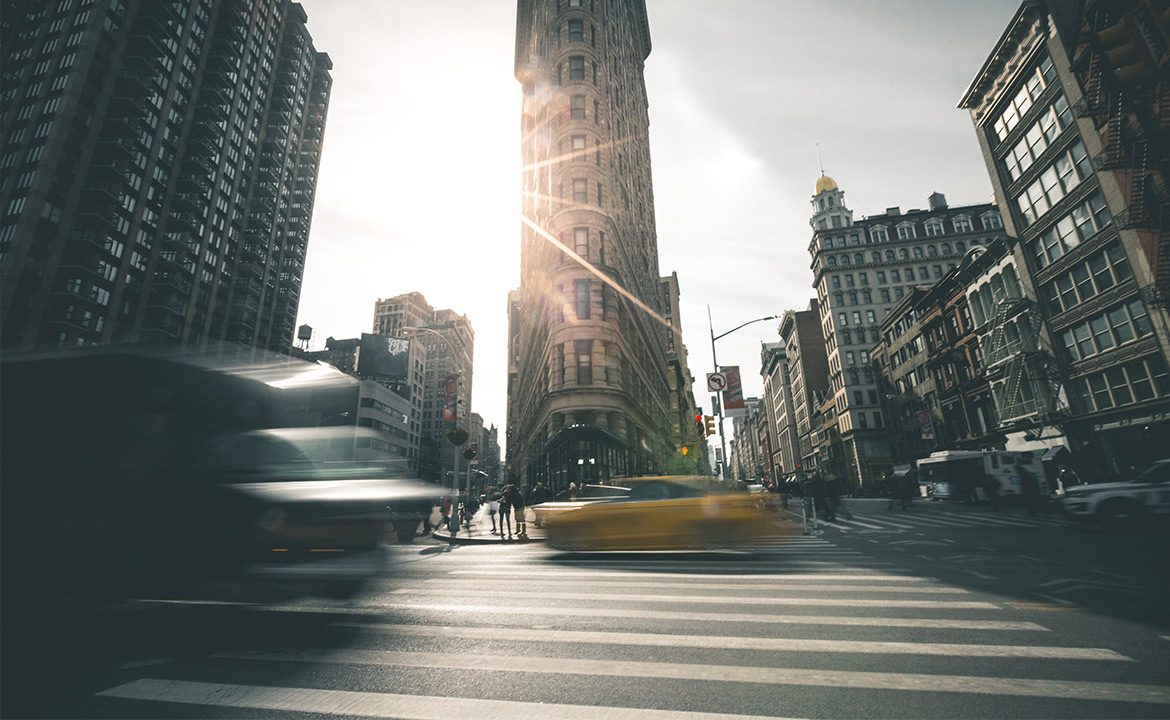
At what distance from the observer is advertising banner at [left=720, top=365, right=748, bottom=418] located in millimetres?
22547

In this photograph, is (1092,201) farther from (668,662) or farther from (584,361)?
(668,662)

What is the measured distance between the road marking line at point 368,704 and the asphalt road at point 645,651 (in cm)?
2

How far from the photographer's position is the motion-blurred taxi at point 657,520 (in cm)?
1074

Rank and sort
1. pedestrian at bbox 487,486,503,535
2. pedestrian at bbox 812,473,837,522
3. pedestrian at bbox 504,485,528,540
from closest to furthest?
pedestrian at bbox 504,485,528,540, pedestrian at bbox 487,486,503,535, pedestrian at bbox 812,473,837,522

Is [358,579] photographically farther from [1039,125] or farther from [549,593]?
[1039,125]

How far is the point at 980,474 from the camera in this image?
27.4 metres

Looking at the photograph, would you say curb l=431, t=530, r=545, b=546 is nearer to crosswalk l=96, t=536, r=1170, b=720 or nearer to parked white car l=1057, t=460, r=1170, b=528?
crosswalk l=96, t=536, r=1170, b=720

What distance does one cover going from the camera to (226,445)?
5363 millimetres

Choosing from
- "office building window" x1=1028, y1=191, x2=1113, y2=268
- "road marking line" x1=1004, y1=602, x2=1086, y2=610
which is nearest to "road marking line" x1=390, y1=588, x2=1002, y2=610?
"road marking line" x1=1004, y1=602, x2=1086, y2=610

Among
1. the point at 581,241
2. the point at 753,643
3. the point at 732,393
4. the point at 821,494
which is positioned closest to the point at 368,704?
the point at 753,643

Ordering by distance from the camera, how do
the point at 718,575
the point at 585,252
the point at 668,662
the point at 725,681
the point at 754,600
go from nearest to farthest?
the point at 725,681, the point at 668,662, the point at 754,600, the point at 718,575, the point at 585,252

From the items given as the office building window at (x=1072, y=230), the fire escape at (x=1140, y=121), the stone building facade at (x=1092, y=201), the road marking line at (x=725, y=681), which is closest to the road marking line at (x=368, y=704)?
the road marking line at (x=725, y=681)

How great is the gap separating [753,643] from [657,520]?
6630 mm

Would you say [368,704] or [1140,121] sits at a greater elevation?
[1140,121]
